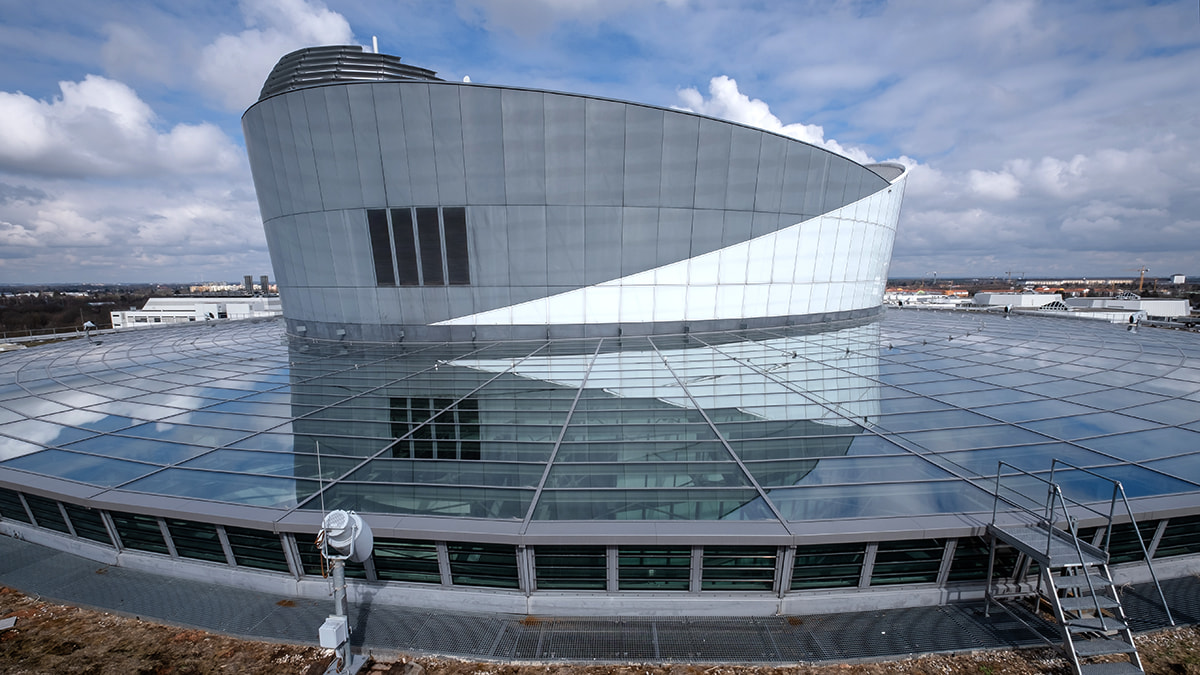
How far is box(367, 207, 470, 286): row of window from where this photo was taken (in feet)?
69.6

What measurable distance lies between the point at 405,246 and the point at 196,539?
51.6 feet

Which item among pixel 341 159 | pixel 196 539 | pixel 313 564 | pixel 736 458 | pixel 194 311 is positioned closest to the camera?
pixel 313 564

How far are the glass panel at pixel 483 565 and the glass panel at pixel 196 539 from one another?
14.8ft

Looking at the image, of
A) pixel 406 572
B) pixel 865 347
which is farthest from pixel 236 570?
pixel 865 347

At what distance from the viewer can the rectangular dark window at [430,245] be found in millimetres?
21250

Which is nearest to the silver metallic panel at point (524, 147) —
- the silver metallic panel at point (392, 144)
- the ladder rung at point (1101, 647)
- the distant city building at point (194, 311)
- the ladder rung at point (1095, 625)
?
the silver metallic panel at point (392, 144)

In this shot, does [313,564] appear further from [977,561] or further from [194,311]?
[194,311]

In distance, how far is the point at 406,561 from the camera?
7.76 m

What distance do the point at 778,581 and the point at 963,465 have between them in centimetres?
471

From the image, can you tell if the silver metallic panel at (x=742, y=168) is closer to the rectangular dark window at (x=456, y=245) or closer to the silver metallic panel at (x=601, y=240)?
the silver metallic panel at (x=601, y=240)

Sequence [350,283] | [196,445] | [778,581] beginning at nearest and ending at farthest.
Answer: [778,581] → [196,445] → [350,283]

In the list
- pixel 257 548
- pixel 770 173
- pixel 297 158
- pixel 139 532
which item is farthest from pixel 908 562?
pixel 297 158

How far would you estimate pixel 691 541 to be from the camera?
677cm

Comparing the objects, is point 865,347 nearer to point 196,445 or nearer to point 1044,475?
point 1044,475
